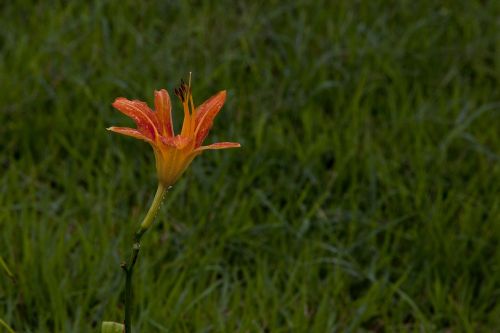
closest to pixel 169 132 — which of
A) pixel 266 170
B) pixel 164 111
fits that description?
pixel 164 111

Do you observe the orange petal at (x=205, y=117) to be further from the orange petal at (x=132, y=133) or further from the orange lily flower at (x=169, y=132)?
the orange petal at (x=132, y=133)

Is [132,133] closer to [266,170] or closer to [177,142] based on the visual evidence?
[177,142]

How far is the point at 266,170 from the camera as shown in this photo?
3.29 meters

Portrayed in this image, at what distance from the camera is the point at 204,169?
3.26 meters

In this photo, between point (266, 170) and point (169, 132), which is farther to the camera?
point (266, 170)

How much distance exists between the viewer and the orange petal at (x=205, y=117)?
1724 millimetres

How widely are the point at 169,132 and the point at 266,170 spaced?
1563 millimetres

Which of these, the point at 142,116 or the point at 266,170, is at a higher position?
the point at 142,116

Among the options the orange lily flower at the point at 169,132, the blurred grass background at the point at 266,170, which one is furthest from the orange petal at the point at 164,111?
the blurred grass background at the point at 266,170

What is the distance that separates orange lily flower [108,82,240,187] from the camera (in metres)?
1.68

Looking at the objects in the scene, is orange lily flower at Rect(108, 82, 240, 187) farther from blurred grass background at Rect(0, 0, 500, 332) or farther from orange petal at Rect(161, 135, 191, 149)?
blurred grass background at Rect(0, 0, 500, 332)

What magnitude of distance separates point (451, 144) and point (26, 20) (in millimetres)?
1839

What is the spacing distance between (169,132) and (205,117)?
0.24 feet

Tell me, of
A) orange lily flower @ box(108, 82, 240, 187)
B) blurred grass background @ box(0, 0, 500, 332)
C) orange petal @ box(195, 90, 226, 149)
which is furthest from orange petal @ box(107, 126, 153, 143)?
blurred grass background @ box(0, 0, 500, 332)
